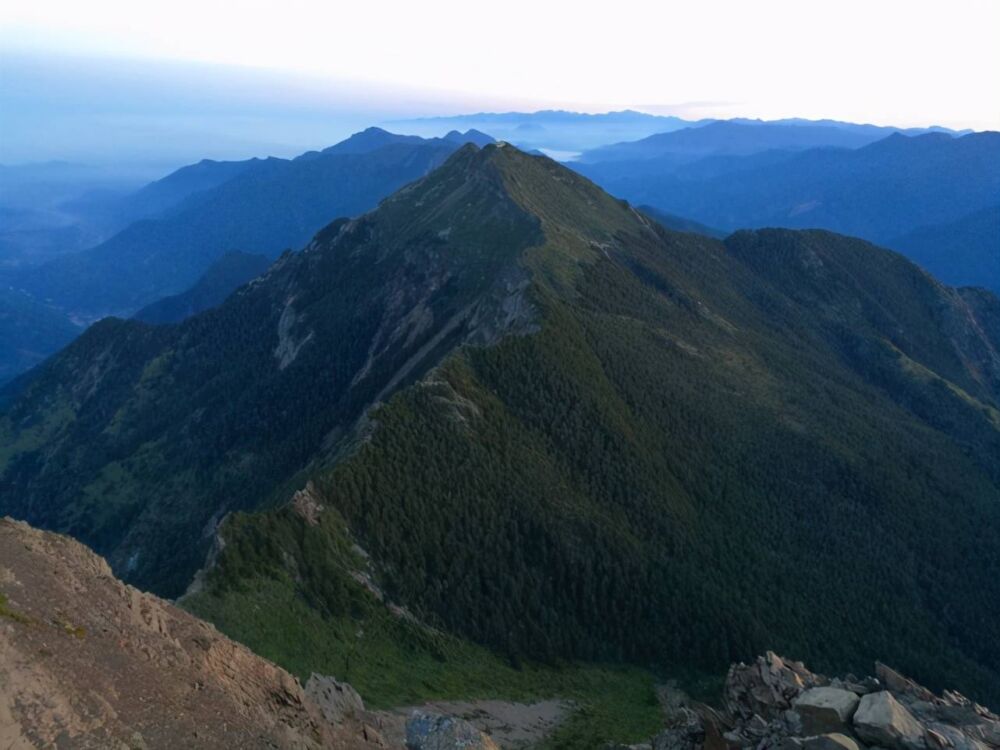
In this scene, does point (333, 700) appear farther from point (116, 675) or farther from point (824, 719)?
point (824, 719)

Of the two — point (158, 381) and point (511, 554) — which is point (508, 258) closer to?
point (511, 554)

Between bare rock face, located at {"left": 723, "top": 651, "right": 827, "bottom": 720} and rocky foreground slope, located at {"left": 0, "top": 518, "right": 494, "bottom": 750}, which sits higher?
rocky foreground slope, located at {"left": 0, "top": 518, "right": 494, "bottom": 750}

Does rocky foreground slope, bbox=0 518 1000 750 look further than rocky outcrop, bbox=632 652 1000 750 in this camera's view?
No

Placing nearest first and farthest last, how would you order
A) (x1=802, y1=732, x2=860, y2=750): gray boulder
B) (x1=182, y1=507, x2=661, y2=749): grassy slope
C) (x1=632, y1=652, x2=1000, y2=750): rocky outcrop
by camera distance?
(x1=802, y1=732, x2=860, y2=750): gray boulder → (x1=632, y1=652, x2=1000, y2=750): rocky outcrop → (x1=182, y1=507, x2=661, y2=749): grassy slope

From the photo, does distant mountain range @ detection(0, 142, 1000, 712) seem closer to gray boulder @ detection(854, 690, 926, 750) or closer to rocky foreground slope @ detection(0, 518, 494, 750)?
rocky foreground slope @ detection(0, 518, 494, 750)

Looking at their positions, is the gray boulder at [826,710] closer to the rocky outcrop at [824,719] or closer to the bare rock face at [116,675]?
the rocky outcrop at [824,719]

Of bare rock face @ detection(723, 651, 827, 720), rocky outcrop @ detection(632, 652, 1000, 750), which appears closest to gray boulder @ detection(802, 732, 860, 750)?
rocky outcrop @ detection(632, 652, 1000, 750)

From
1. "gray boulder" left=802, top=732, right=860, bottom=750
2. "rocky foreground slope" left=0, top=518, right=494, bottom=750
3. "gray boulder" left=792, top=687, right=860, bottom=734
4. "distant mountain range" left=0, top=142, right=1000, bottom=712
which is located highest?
"rocky foreground slope" left=0, top=518, right=494, bottom=750

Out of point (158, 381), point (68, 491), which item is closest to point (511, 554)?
point (68, 491)

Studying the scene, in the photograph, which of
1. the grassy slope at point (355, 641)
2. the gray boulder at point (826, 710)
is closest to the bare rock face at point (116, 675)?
the grassy slope at point (355, 641)
